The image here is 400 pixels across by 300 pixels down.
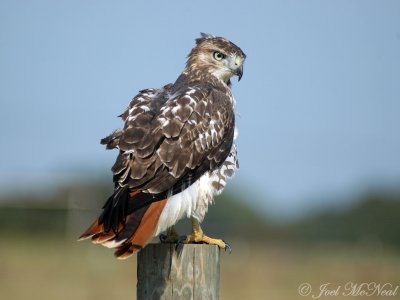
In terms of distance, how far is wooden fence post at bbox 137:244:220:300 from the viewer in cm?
606

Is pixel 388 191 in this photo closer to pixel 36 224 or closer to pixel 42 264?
pixel 36 224

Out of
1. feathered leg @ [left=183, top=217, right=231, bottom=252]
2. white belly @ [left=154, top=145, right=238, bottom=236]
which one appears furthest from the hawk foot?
white belly @ [left=154, top=145, right=238, bottom=236]

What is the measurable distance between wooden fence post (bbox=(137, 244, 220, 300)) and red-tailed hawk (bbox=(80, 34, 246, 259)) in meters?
0.26

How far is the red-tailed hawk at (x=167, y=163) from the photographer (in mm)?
6668

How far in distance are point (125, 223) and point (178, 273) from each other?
72 cm

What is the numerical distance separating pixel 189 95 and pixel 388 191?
42.8 m

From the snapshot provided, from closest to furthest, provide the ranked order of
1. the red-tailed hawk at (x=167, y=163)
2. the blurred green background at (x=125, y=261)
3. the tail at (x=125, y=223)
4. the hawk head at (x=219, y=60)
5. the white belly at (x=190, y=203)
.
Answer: the tail at (x=125, y=223) < the red-tailed hawk at (x=167, y=163) < the white belly at (x=190, y=203) < the hawk head at (x=219, y=60) < the blurred green background at (x=125, y=261)

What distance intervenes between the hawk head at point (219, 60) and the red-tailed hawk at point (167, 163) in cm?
30

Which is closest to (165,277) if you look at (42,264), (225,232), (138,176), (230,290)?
(138,176)

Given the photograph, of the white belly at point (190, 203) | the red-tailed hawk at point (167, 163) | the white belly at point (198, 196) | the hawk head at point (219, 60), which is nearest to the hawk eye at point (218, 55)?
the hawk head at point (219, 60)

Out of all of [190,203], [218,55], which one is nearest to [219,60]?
[218,55]

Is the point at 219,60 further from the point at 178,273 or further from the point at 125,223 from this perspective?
the point at 178,273

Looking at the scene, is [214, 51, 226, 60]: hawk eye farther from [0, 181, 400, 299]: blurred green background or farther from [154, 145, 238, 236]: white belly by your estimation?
[0, 181, 400, 299]: blurred green background

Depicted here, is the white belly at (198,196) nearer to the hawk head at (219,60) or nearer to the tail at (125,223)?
the tail at (125,223)
